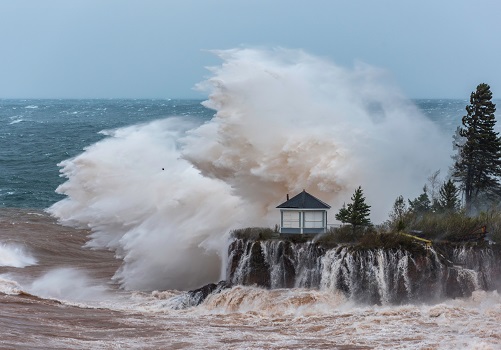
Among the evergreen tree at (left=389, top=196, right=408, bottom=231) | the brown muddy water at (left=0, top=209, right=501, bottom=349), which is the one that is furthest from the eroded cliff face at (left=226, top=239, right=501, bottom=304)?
the evergreen tree at (left=389, top=196, right=408, bottom=231)

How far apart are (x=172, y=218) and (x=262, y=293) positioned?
36.9 ft

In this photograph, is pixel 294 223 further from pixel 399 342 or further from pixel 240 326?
pixel 399 342

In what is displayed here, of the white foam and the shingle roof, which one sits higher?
the shingle roof

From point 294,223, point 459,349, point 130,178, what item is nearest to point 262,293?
point 294,223

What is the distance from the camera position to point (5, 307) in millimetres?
33344

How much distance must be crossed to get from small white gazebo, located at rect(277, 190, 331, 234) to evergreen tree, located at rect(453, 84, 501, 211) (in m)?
7.07

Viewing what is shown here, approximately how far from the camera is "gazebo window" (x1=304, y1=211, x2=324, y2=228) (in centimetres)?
3541

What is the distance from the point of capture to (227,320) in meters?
31.9

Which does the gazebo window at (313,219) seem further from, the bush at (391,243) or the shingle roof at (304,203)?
the bush at (391,243)

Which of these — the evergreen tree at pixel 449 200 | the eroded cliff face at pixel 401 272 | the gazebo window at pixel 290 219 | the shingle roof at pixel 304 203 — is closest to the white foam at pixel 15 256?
the gazebo window at pixel 290 219

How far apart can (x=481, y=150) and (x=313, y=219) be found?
28.5 ft

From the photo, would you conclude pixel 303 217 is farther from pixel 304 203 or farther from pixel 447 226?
pixel 447 226

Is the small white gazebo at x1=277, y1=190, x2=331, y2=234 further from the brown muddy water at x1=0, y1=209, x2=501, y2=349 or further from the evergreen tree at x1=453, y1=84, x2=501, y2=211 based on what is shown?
the evergreen tree at x1=453, y1=84, x2=501, y2=211

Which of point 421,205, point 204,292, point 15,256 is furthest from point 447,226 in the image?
Answer: point 15,256
